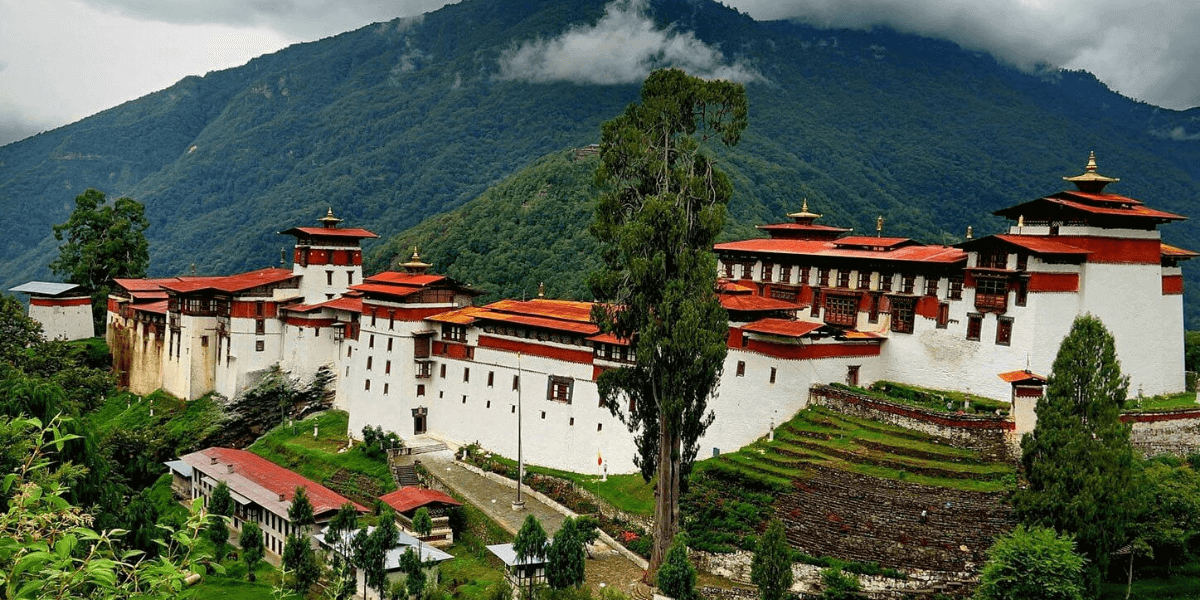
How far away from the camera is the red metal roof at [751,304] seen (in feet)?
124

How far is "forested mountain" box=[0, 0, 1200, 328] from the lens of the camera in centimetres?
10700

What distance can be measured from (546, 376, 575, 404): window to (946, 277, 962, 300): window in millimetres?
15339

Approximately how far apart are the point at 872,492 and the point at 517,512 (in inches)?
545

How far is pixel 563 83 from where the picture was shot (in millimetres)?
142625

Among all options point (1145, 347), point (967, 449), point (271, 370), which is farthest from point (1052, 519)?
point (271, 370)

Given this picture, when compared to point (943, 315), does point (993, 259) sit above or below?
above

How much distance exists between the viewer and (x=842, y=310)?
134 feet

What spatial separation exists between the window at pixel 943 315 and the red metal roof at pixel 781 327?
14.9 ft

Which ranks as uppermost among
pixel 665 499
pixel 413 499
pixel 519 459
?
pixel 665 499

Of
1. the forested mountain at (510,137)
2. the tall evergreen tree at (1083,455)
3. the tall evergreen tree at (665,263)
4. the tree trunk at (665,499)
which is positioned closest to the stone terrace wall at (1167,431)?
the tall evergreen tree at (1083,455)

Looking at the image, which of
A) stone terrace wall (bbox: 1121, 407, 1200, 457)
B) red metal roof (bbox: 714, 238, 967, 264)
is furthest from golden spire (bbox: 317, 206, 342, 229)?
stone terrace wall (bbox: 1121, 407, 1200, 457)

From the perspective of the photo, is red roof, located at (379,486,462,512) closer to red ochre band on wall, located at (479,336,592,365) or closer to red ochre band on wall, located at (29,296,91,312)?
red ochre band on wall, located at (479,336,592,365)

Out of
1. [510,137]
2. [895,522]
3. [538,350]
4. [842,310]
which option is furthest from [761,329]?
[510,137]

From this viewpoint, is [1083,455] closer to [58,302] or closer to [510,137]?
[58,302]
